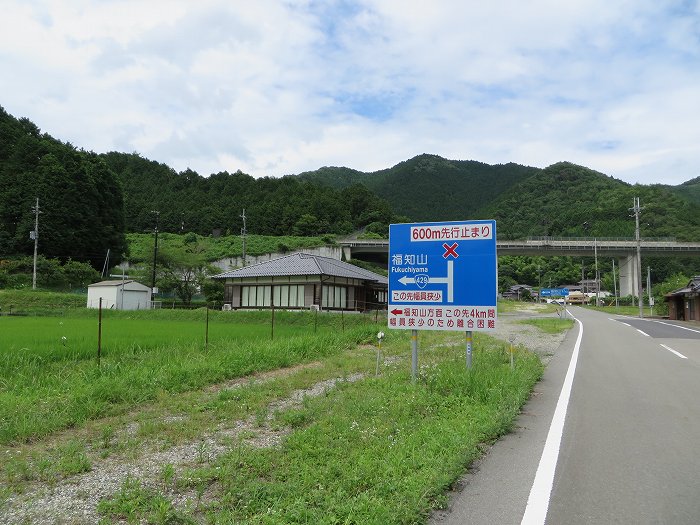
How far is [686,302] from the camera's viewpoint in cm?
3672

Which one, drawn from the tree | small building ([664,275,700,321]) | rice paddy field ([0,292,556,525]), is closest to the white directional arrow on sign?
rice paddy field ([0,292,556,525])

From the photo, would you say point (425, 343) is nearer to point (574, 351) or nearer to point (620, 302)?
point (574, 351)

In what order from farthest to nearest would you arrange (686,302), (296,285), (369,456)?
(686,302), (296,285), (369,456)

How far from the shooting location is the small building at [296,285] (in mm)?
33344

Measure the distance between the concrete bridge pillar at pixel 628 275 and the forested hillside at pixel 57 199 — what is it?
68496 millimetres

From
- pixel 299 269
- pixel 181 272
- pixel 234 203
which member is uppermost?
pixel 234 203

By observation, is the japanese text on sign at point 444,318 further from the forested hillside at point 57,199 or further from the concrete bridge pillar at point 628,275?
the concrete bridge pillar at point 628,275

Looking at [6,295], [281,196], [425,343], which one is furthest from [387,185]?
[425,343]

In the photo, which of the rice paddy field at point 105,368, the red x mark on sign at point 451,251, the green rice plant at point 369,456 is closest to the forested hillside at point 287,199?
the rice paddy field at point 105,368

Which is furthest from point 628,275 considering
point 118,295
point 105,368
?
point 105,368

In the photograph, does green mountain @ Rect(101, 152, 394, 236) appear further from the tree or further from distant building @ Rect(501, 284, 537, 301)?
the tree

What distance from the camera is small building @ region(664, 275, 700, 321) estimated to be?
33.9m

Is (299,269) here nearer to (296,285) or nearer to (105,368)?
(296,285)

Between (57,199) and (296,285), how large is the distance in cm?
3553
